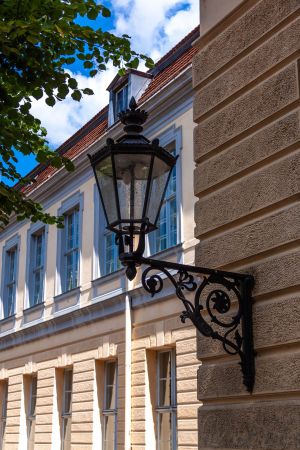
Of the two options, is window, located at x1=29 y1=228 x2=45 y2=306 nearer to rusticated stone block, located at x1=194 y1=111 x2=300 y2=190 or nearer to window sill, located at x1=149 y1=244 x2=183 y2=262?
window sill, located at x1=149 y1=244 x2=183 y2=262

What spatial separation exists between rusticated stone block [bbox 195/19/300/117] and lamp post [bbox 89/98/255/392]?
0.82 metres

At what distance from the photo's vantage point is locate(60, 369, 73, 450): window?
17.0 m

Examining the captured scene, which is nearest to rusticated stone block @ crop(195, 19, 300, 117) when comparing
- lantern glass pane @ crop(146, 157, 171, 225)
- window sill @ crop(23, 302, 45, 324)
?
lantern glass pane @ crop(146, 157, 171, 225)

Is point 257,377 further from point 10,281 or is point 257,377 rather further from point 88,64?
point 10,281

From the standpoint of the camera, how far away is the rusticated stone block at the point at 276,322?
428cm

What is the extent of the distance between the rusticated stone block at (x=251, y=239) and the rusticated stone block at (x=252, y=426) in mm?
981

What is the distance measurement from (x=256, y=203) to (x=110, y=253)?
11767 millimetres

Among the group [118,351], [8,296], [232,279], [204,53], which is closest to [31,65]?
[204,53]

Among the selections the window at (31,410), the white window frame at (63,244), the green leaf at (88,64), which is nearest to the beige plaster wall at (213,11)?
the green leaf at (88,64)

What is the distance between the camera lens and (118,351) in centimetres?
1496

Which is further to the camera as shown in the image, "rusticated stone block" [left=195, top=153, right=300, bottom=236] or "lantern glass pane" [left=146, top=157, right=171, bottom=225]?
"lantern glass pane" [left=146, top=157, right=171, bottom=225]

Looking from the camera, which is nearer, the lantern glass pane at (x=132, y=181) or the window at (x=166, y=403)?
the lantern glass pane at (x=132, y=181)

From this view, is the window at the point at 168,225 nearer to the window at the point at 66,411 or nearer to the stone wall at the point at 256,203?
the window at the point at 66,411

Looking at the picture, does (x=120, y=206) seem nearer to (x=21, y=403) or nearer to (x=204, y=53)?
(x=204, y=53)
